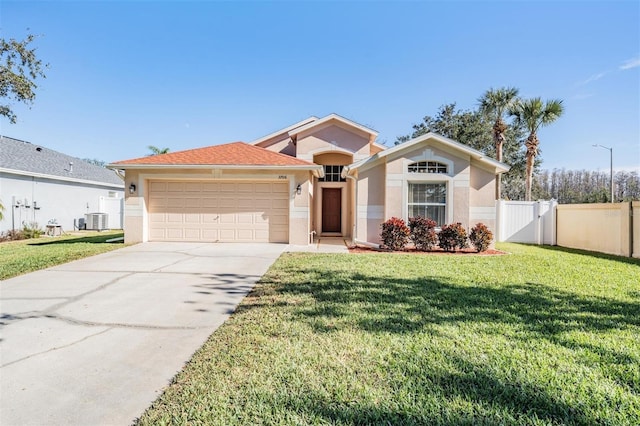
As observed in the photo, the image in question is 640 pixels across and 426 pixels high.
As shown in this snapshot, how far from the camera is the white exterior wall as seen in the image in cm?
1611

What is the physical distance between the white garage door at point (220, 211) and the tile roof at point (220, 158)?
84cm

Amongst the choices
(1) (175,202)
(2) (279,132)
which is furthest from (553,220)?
(1) (175,202)

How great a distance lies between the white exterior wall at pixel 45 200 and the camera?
1611 cm

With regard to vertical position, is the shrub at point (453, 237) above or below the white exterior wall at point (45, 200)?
below

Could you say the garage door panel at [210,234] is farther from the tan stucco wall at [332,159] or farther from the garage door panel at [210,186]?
the tan stucco wall at [332,159]

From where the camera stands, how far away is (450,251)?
454 inches

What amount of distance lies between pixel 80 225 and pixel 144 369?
72.1 ft

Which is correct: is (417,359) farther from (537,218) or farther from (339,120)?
(537,218)

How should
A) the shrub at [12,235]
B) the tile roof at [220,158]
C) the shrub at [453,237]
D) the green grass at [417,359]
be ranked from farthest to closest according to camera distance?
the shrub at [12,235] < the tile roof at [220,158] < the shrub at [453,237] < the green grass at [417,359]

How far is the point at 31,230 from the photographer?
16375 mm

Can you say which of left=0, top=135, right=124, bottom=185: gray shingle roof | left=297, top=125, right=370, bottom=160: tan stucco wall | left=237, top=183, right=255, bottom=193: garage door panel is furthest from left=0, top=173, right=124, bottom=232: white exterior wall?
left=297, top=125, right=370, bottom=160: tan stucco wall

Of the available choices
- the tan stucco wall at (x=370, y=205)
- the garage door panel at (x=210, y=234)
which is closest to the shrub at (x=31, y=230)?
the garage door panel at (x=210, y=234)

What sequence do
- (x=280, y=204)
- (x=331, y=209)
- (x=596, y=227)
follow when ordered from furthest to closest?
(x=331, y=209) < (x=280, y=204) < (x=596, y=227)

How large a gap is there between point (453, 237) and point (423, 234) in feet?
3.40
